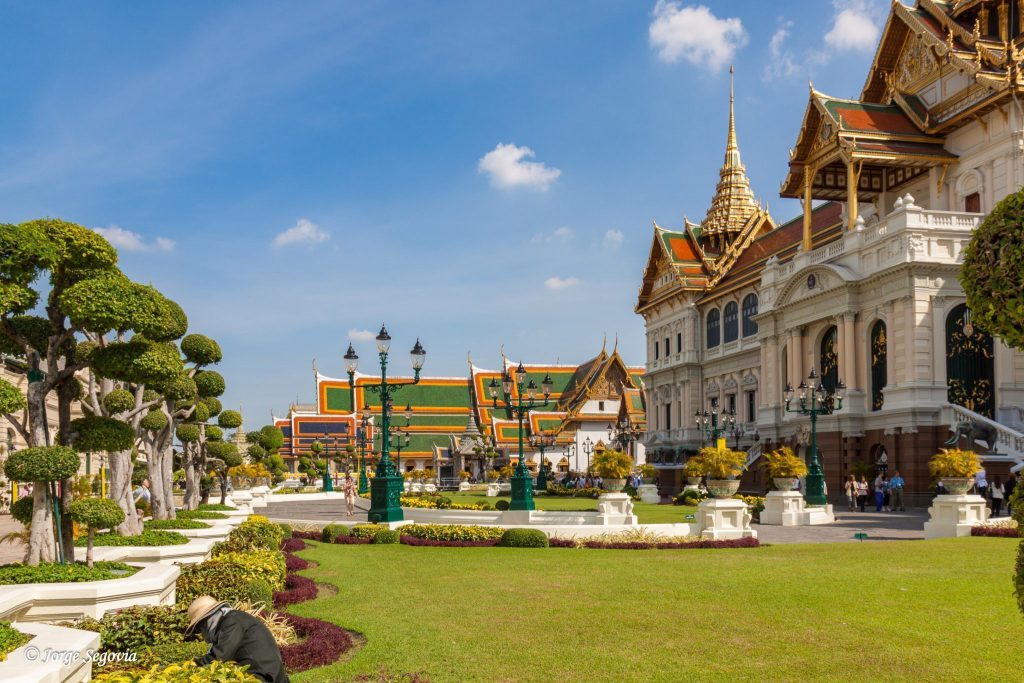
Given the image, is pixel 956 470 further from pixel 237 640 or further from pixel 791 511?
pixel 237 640

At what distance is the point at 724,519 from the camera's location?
2072 centimetres

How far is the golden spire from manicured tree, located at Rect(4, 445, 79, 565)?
5671cm

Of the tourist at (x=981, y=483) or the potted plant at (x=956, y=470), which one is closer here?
the potted plant at (x=956, y=470)

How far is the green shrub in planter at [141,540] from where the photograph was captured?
44.4 ft

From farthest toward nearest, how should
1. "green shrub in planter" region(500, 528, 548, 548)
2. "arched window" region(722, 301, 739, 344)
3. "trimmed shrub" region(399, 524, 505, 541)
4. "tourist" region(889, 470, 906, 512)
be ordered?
"arched window" region(722, 301, 739, 344) < "tourist" region(889, 470, 906, 512) < "trimmed shrub" region(399, 524, 505, 541) < "green shrub in planter" region(500, 528, 548, 548)

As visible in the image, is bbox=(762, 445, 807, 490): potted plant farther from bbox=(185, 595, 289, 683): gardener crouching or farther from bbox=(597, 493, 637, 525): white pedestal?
bbox=(185, 595, 289, 683): gardener crouching

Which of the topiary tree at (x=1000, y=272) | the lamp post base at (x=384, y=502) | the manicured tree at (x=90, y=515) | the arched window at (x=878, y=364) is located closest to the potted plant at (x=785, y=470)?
the arched window at (x=878, y=364)

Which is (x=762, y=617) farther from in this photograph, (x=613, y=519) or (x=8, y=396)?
(x=613, y=519)

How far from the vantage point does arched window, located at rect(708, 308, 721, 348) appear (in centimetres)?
5847

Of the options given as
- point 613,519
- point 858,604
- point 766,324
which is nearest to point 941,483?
point 613,519

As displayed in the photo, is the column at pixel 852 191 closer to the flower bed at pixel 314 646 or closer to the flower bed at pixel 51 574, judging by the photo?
the flower bed at pixel 314 646

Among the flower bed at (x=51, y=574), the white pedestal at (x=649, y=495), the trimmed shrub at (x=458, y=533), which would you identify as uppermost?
the flower bed at (x=51, y=574)

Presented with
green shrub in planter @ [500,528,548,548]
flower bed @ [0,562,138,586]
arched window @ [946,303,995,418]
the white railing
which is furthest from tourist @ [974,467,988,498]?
flower bed @ [0,562,138,586]

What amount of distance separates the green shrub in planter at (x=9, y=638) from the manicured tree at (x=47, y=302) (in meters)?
3.54
